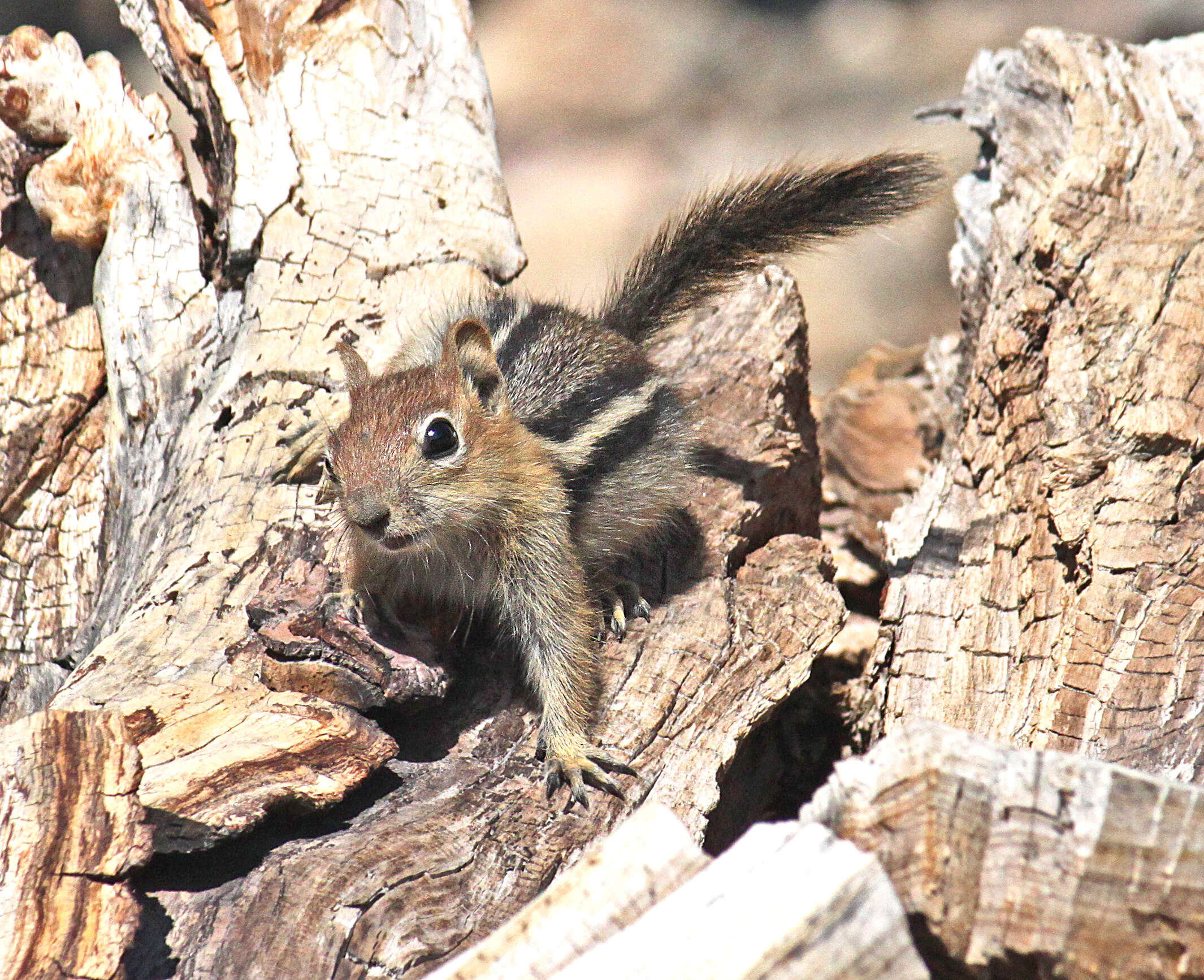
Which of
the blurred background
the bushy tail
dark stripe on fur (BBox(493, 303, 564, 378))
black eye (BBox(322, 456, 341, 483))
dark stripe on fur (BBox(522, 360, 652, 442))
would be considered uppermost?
the blurred background

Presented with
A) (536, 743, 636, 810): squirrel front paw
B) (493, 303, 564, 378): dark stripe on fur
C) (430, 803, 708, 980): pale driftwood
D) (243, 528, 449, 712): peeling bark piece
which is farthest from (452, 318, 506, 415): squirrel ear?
(430, 803, 708, 980): pale driftwood

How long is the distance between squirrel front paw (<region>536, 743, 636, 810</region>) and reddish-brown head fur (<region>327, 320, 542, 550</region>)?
0.66 meters

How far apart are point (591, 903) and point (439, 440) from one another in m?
1.58

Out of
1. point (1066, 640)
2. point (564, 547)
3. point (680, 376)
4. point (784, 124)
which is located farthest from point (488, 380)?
point (784, 124)

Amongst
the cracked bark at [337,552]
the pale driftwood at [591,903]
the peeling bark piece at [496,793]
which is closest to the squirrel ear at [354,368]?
the cracked bark at [337,552]

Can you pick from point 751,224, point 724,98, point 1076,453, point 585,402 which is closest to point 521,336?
point 585,402

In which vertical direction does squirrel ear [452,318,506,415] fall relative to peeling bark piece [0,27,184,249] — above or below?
below

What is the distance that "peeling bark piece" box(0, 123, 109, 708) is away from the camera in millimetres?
3703

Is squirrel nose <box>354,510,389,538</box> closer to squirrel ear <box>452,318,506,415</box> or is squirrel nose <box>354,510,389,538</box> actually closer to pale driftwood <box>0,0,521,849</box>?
pale driftwood <box>0,0,521,849</box>

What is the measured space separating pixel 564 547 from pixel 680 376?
1.09 metres

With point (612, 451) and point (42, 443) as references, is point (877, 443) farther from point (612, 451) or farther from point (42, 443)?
point (42, 443)

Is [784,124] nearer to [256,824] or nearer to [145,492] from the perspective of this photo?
[145,492]

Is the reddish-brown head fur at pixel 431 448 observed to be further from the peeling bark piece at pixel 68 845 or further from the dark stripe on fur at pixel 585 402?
the peeling bark piece at pixel 68 845

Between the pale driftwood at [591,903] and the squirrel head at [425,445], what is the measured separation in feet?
4.36
